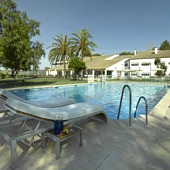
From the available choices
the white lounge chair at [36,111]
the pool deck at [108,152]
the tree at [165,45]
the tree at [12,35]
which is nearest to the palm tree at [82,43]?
the tree at [12,35]

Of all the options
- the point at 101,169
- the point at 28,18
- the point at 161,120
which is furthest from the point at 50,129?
the point at 28,18

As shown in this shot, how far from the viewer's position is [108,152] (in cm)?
287

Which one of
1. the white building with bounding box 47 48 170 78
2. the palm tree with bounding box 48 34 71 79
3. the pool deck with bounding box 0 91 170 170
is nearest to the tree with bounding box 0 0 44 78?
the pool deck with bounding box 0 91 170 170

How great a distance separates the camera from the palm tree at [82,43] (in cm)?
2903

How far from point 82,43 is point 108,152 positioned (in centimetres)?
2797

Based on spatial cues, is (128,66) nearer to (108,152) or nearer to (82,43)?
(82,43)

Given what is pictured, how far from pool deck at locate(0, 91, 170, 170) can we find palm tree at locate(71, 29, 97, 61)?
26705 mm

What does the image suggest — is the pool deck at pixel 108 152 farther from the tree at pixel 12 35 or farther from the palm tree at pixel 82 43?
the palm tree at pixel 82 43

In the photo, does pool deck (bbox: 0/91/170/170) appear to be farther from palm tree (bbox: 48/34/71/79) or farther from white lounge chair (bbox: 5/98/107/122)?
palm tree (bbox: 48/34/71/79)

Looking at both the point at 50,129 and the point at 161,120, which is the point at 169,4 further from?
the point at 50,129

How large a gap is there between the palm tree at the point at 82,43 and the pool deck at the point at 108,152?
87.6 ft

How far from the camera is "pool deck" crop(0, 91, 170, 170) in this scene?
243cm

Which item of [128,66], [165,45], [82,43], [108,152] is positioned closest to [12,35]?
[108,152]

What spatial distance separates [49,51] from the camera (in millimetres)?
34062
